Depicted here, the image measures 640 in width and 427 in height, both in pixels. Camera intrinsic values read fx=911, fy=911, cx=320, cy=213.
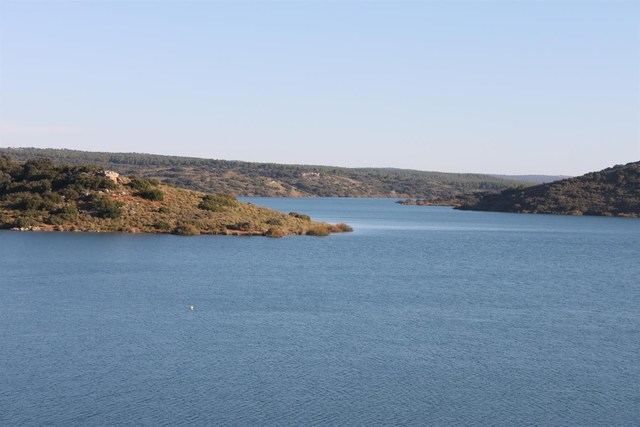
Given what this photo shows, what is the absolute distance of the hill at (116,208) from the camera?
282ft

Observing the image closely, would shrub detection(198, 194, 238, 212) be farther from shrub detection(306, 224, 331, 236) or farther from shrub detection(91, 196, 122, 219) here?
shrub detection(91, 196, 122, 219)

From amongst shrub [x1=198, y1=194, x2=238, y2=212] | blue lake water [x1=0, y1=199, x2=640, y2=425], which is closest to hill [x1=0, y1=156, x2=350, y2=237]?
shrub [x1=198, y1=194, x2=238, y2=212]

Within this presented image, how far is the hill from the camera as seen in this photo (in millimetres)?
86062

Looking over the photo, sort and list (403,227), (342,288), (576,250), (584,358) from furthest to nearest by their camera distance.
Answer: (403,227), (576,250), (342,288), (584,358)

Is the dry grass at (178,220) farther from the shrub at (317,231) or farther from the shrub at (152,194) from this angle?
the shrub at (152,194)

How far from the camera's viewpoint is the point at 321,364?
1314 inches

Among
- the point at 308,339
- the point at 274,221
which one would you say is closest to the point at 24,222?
the point at 274,221

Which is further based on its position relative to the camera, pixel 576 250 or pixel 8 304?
pixel 576 250

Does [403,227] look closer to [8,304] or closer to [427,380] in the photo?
[8,304]

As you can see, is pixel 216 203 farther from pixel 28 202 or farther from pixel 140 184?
pixel 28 202

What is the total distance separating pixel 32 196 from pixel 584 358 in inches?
2665

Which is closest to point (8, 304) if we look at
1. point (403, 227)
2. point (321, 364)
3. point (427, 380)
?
point (321, 364)

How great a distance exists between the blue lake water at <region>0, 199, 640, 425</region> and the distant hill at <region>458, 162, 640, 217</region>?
311 ft

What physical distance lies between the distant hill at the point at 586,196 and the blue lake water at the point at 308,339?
94.9 m
